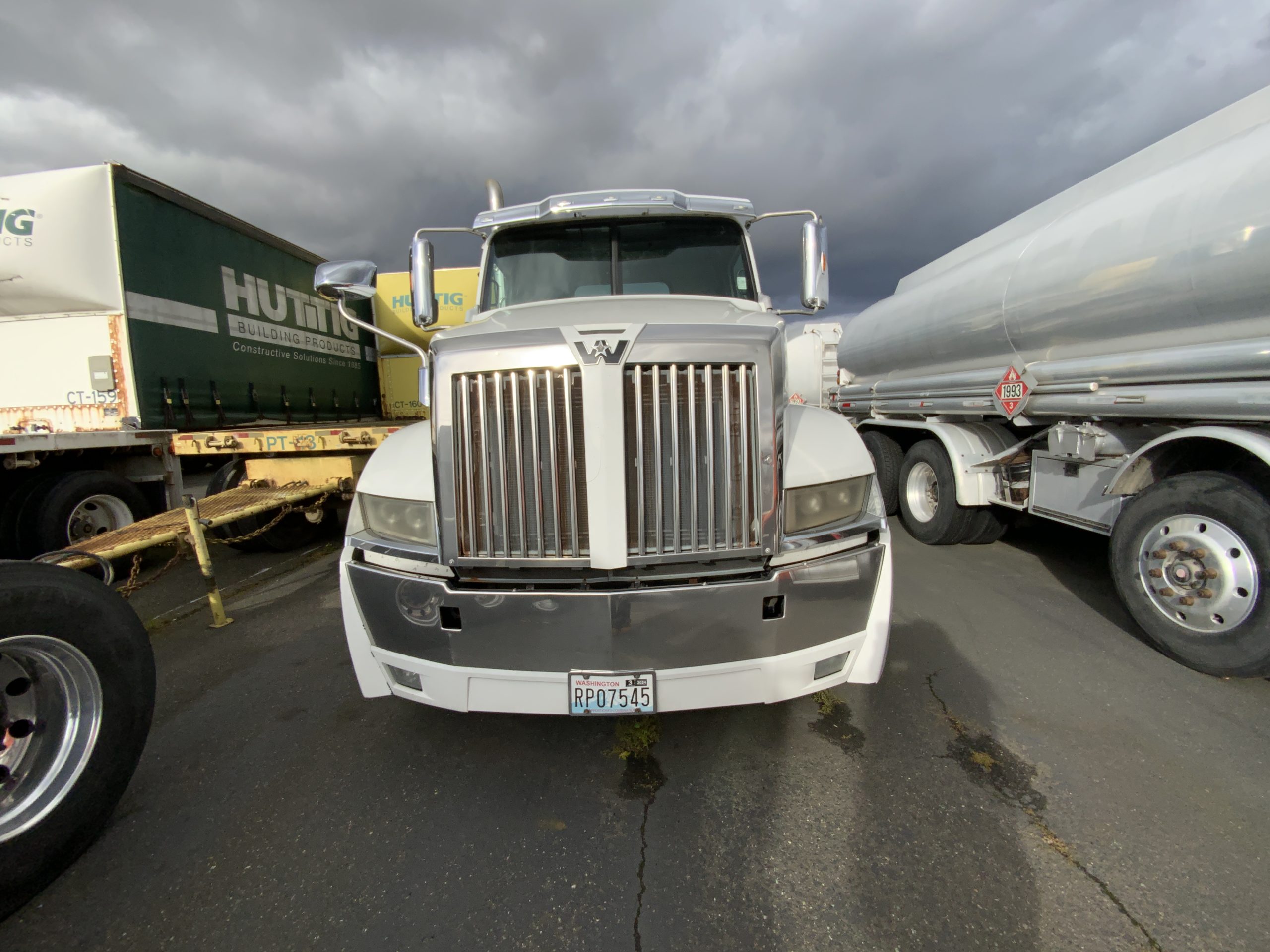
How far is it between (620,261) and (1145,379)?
335 cm

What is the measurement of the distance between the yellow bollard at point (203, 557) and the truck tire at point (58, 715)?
2.12 m

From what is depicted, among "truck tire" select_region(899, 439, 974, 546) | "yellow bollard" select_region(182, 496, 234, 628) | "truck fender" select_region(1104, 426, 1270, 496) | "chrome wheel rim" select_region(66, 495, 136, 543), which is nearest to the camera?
"truck fender" select_region(1104, 426, 1270, 496)

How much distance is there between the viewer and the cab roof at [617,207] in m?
3.43

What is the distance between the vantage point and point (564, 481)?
204 cm

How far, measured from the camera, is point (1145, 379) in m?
3.39

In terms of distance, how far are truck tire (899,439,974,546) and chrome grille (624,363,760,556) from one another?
4.10m

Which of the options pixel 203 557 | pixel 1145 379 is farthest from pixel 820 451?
pixel 203 557

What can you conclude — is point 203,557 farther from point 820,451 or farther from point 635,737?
point 820,451

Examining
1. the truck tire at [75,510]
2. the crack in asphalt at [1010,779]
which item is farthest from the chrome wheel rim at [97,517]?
the crack in asphalt at [1010,779]

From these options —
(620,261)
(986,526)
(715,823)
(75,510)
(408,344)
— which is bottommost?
(715,823)

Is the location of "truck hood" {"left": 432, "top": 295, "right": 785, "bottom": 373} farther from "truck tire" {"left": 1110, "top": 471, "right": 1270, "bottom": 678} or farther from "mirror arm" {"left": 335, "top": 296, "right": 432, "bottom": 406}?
"truck tire" {"left": 1110, "top": 471, "right": 1270, "bottom": 678}

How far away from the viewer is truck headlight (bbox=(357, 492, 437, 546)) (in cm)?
212

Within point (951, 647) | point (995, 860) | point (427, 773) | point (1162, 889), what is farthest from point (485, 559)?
point (951, 647)

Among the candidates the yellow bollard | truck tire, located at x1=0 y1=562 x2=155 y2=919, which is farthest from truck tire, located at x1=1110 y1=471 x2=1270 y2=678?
the yellow bollard
